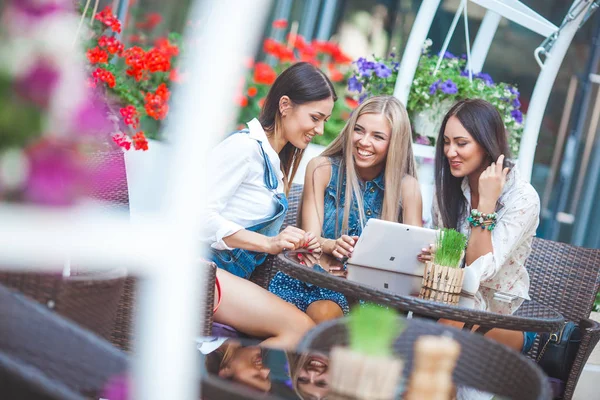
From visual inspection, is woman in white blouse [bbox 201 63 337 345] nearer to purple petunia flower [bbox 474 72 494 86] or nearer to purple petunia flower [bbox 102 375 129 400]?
purple petunia flower [bbox 474 72 494 86]

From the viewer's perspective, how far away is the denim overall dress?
2.78 m

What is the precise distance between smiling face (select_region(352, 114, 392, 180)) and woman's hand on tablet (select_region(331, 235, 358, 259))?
0.47 m

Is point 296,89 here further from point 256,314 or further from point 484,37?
point 484,37

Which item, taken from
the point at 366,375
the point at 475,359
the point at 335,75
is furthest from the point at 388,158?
the point at 335,75

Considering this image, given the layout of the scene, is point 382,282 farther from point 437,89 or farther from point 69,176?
point 69,176

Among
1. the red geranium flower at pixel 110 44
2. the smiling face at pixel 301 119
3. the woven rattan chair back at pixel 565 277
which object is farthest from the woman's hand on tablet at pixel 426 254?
the red geranium flower at pixel 110 44

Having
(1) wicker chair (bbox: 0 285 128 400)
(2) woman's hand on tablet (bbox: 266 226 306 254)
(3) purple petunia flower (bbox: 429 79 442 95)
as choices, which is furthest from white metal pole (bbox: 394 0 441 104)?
(1) wicker chair (bbox: 0 285 128 400)

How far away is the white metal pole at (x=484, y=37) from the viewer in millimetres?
3938

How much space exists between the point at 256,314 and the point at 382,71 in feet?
5.42

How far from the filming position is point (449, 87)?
359 centimetres

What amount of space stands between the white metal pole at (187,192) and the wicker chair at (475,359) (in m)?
0.71

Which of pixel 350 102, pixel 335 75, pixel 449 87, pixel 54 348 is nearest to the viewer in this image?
pixel 54 348

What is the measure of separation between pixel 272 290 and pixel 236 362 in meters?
1.49

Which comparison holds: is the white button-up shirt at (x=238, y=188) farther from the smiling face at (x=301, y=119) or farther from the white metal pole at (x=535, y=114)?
the white metal pole at (x=535, y=114)
